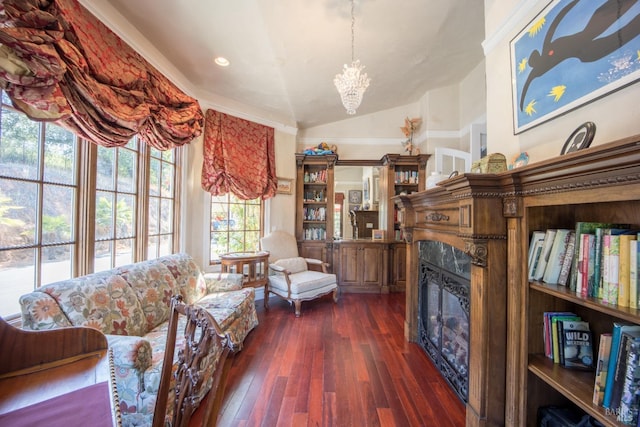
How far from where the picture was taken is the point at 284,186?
3.95 meters

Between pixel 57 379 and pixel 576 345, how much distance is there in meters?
2.06

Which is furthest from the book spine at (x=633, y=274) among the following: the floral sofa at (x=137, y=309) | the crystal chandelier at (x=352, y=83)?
→ the crystal chandelier at (x=352, y=83)

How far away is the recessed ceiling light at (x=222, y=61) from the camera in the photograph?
2.48 metres

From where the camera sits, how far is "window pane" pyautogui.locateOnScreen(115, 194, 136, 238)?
214 cm

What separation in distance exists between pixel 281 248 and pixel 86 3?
302cm

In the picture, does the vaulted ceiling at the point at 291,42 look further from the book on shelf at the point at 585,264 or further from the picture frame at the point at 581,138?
the book on shelf at the point at 585,264

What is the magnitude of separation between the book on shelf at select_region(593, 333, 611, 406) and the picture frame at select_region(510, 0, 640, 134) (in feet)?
3.27

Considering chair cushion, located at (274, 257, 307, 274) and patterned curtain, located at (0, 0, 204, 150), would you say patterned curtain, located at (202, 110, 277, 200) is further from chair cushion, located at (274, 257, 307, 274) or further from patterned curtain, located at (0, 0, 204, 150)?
chair cushion, located at (274, 257, 307, 274)

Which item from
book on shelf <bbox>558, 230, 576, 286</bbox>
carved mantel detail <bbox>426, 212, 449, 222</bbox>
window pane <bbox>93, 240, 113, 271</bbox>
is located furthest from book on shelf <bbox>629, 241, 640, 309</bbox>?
window pane <bbox>93, 240, 113, 271</bbox>

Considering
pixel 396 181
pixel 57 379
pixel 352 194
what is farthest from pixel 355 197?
pixel 57 379

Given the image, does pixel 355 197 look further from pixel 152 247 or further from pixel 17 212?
pixel 17 212

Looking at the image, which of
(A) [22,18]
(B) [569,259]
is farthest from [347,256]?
(A) [22,18]

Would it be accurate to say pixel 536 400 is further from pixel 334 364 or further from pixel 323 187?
pixel 323 187

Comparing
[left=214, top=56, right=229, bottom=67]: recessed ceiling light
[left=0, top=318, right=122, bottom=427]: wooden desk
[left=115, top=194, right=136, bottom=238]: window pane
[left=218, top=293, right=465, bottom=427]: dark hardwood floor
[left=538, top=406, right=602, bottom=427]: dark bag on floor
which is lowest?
[left=218, top=293, right=465, bottom=427]: dark hardwood floor
